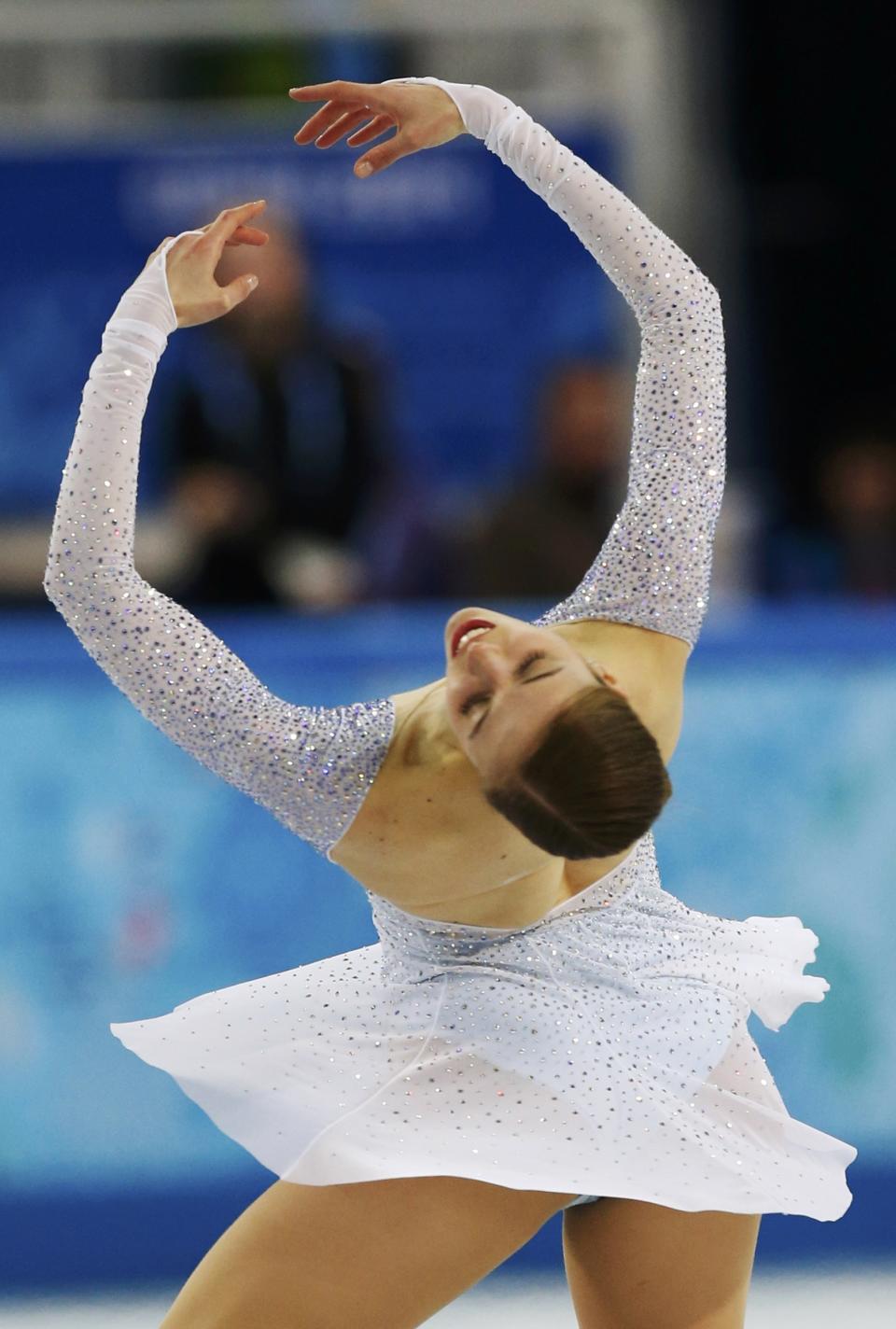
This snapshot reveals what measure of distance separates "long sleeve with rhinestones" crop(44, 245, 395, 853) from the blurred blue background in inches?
57.6

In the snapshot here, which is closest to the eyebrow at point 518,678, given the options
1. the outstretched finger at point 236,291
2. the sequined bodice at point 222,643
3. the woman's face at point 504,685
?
the woman's face at point 504,685

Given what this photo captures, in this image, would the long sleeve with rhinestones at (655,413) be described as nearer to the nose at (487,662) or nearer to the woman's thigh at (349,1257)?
the nose at (487,662)

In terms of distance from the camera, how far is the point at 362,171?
200cm

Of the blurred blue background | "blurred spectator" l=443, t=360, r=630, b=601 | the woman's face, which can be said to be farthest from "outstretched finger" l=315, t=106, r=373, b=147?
"blurred spectator" l=443, t=360, r=630, b=601

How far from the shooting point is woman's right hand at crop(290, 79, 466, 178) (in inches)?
80.0

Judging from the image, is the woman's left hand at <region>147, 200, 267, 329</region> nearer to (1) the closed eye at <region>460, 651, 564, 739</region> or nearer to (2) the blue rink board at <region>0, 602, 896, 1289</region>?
(1) the closed eye at <region>460, 651, 564, 739</region>

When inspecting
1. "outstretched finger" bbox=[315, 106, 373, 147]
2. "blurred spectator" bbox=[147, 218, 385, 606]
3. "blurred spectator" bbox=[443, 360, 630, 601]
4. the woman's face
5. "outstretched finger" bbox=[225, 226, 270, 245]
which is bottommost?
the woman's face

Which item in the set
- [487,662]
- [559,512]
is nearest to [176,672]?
[487,662]

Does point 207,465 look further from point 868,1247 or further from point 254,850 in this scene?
point 868,1247

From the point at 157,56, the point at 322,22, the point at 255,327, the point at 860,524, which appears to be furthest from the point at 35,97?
the point at 860,524

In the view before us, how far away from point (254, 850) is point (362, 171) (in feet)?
5.90

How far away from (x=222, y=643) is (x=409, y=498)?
8.92 ft

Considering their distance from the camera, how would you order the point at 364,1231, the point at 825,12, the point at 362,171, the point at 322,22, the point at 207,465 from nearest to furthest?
the point at 364,1231
the point at 362,171
the point at 207,465
the point at 322,22
the point at 825,12

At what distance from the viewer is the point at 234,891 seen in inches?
140
